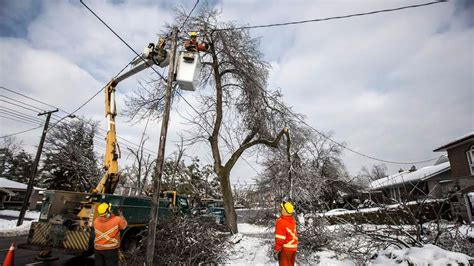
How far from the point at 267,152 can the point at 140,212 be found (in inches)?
269

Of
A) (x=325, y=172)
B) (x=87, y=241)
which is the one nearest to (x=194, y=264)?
(x=87, y=241)

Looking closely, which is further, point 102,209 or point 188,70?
point 188,70

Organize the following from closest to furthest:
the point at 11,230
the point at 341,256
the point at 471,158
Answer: the point at 341,256, the point at 11,230, the point at 471,158

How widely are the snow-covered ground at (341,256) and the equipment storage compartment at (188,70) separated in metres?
5.11

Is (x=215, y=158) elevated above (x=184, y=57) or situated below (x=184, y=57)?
below

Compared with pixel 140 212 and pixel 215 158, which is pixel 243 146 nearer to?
pixel 215 158

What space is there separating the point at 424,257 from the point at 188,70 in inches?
238

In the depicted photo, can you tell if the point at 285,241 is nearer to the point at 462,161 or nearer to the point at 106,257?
the point at 106,257

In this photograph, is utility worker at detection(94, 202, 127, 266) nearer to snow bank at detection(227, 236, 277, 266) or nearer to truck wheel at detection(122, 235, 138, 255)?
truck wheel at detection(122, 235, 138, 255)

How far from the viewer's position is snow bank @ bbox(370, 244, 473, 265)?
13.6 feet

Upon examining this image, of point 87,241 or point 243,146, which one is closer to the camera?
point 87,241

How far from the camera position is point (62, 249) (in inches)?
260

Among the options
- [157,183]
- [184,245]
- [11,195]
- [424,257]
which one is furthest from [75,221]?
[11,195]

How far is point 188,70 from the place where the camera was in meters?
6.02
